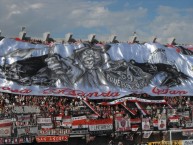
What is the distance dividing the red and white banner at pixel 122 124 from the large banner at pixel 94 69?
7513 mm

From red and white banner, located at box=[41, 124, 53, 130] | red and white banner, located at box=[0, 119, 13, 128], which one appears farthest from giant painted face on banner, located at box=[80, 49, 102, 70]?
red and white banner, located at box=[0, 119, 13, 128]

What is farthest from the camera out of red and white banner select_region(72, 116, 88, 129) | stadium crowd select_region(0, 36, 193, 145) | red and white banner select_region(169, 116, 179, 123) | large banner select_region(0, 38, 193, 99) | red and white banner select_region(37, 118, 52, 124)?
large banner select_region(0, 38, 193, 99)

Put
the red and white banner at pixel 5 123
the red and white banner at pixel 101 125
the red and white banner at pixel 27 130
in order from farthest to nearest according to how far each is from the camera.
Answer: the red and white banner at pixel 101 125 < the red and white banner at pixel 27 130 < the red and white banner at pixel 5 123

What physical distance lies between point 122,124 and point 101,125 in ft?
4.69

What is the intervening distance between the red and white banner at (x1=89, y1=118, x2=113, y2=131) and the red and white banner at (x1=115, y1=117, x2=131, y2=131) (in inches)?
16.1

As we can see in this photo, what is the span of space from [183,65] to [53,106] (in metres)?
15.2

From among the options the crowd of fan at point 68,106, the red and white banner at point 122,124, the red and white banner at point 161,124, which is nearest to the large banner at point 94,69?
the crowd of fan at point 68,106

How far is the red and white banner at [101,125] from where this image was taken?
26473 mm

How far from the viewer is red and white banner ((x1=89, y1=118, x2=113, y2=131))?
2647 cm

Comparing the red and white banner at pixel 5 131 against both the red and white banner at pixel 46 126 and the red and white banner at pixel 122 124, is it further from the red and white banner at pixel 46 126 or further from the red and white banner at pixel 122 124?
the red and white banner at pixel 122 124

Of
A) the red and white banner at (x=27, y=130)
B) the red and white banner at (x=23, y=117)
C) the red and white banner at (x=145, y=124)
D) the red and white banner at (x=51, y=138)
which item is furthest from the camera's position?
the red and white banner at (x=145, y=124)

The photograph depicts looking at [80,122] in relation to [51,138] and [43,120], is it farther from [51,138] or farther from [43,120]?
[43,120]

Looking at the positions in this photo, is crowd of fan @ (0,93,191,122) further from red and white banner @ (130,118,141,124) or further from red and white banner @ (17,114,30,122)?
red and white banner @ (17,114,30,122)

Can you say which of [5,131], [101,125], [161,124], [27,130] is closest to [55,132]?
[27,130]
